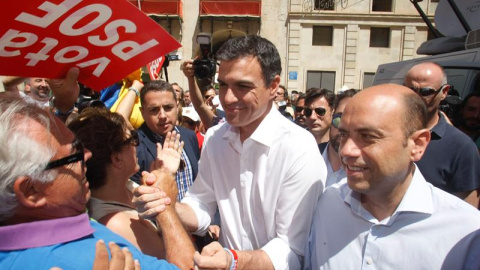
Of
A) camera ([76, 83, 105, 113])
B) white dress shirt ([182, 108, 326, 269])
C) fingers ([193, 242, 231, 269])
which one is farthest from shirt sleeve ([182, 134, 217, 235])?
camera ([76, 83, 105, 113])

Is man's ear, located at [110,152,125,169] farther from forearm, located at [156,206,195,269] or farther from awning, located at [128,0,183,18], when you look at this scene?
awning, located at [128,0,183,18]

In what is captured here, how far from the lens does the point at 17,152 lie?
1046 mm

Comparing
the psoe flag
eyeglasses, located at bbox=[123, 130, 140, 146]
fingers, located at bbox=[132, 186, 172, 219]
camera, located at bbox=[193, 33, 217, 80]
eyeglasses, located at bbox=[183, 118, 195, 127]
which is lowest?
eyeglasses, located at bbox=[183, 118, 195, 127]

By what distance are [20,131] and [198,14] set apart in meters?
19.1

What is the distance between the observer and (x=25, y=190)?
1.08 m

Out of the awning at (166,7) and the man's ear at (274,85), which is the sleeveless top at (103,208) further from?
the awning at (166,7)

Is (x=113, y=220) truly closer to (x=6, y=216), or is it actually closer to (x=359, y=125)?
(x=6, y=216)

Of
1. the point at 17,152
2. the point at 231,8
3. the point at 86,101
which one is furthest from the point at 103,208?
the point at 231,8

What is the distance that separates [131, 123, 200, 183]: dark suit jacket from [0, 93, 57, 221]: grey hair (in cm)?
145

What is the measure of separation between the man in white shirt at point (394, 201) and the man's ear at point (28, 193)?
43.9 inches

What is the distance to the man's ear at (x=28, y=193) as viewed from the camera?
1.05 m

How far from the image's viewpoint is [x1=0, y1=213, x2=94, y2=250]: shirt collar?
1.03 meters

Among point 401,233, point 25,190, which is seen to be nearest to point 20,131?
point 25,190

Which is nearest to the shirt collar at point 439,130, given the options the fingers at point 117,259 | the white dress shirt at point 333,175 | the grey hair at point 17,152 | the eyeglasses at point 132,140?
the white dress shirt at point 333,175
